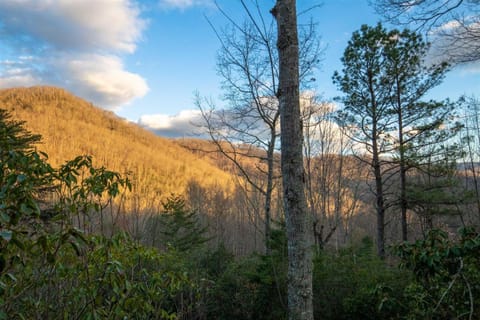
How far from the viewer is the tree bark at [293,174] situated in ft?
8.20

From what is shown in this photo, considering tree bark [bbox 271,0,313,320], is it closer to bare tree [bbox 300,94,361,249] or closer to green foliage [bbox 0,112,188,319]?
green foliage [bbox 0,112,188,319]

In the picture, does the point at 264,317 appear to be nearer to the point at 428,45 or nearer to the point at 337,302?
the point at 337,302

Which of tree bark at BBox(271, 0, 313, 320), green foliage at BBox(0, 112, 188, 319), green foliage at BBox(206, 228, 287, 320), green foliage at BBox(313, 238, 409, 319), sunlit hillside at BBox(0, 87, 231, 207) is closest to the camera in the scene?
green foliage at BBox(0, 112, 188, 319)

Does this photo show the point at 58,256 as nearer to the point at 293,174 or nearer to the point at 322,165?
the point at 293,174

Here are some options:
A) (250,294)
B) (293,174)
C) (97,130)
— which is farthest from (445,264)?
(97,130)

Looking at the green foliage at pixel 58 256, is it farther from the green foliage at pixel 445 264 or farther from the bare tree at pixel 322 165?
the bare tree at pixel 322 165

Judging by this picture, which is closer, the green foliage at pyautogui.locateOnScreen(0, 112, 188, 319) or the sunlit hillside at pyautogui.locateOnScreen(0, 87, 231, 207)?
the green foliage at pyautogui.locateOnScreen(0, 112, 188, 319)

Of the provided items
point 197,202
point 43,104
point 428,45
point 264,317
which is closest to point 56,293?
point 264,317

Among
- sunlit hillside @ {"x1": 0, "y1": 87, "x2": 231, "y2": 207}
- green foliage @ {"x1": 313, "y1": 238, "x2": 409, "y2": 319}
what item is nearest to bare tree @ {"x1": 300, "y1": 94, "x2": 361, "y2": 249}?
green foliage @ {"x1": 313, "y1": 238, "x2": 409, "y2": 319}

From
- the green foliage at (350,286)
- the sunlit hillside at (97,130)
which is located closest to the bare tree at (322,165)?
the green foliage at (350,286)

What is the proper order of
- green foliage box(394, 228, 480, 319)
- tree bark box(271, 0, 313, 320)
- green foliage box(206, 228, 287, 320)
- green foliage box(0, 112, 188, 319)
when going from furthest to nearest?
1. green foliage box(206, 228, 287, 320)
2. tree bark box(271, 0, 313, 320)
3. green foliage box(394, 228, 480, 319)
4. green foliage box(0, 112, 188, 319)

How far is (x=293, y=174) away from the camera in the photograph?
257cm

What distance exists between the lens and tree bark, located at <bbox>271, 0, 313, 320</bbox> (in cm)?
250

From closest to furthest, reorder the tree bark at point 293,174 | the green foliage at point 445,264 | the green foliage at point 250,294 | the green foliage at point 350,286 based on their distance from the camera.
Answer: the green foliage at point 445,264, the tree bark at point 293,174, the green foliage at point 350,286, the green foliage at point 250,294
